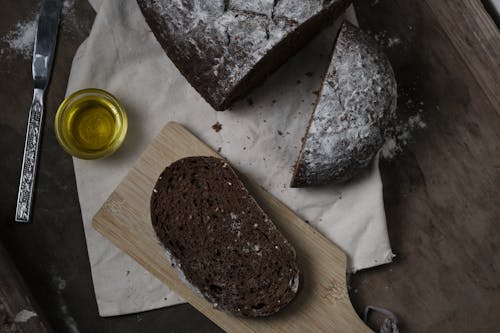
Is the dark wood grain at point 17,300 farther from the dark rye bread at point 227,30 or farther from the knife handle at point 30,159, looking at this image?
the dark rye bread at point 227,30

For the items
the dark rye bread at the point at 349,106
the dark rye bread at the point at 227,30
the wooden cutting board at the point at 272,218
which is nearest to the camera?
the dark rye bread at the point at 227,30

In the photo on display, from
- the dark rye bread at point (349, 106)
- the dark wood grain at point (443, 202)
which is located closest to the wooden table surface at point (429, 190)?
the dark wood grain at point (443, 202)

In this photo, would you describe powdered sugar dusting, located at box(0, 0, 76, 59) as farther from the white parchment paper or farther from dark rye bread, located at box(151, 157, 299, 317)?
dark rye bread, located at box(151, 157, 299, 317)

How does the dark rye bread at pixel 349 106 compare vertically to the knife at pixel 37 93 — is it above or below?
above

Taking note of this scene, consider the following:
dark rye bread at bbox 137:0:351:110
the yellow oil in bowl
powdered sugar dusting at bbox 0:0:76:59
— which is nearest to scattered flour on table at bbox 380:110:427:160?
dark rye bread at bbox 137:0:351:110

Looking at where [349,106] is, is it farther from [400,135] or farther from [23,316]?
[23,316]

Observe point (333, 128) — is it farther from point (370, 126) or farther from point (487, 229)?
point (487, 229)
